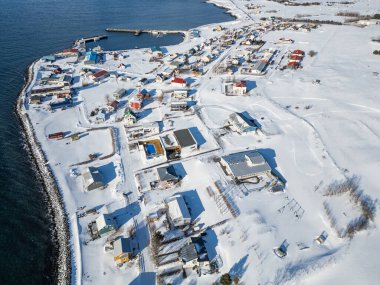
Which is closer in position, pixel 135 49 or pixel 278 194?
pixel 278 194

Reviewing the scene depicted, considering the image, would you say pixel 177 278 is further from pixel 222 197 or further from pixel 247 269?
pixel 222 197

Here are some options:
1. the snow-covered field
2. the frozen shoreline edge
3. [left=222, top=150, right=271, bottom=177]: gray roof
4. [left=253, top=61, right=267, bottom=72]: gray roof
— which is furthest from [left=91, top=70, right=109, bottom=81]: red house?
[left=222, top=150, right=271, bottom=177]: gray roof

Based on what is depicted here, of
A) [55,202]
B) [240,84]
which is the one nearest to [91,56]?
[240,84]

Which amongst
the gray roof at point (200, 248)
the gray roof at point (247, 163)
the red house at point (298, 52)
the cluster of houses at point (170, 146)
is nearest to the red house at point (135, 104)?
the cluster of houses at point (170, 146)

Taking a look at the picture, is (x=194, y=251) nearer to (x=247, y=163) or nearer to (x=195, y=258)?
(x=195, y=258)

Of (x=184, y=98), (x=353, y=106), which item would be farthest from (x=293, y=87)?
(x=184, y=98)

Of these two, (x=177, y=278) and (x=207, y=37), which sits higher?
(x=207, y=37)

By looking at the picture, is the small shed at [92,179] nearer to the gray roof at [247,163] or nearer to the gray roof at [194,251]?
the gray roof at [194,251]
